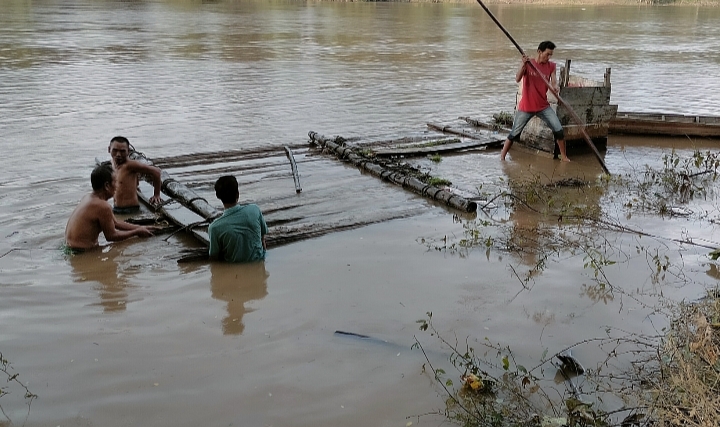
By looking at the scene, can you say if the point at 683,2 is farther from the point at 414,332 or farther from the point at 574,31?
the point at 414,332

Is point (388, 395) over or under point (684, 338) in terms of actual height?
under

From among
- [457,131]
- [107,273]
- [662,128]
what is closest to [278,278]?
[107,273]

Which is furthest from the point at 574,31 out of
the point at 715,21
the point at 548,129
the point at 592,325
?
the point at 592,325

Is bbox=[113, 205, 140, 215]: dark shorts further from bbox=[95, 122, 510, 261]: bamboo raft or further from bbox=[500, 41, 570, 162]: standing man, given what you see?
bbox=[500, 41, 570, 162]: standing man

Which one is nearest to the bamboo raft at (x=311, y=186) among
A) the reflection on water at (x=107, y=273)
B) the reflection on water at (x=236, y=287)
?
the reflection on water at (x=236, y=287)

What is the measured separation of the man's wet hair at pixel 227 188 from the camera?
4.80m

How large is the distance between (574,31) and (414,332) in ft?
89.5

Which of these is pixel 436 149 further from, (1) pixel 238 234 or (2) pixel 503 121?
(1) pixel 238 234

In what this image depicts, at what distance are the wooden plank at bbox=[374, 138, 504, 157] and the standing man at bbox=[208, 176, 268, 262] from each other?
3386 mm

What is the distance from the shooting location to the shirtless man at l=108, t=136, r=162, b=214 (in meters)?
5.95

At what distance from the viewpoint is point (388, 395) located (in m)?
3.44

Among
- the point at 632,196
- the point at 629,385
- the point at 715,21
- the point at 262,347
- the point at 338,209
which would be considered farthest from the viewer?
the point at 715,21

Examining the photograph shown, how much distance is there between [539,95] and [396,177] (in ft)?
6.74

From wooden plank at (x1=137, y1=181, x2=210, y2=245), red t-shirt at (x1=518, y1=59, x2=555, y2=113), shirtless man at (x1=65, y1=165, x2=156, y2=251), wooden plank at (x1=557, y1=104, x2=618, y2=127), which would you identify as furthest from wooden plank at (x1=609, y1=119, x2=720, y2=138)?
shirtless man at (x1=65, y1=165, x2=156, y2=251)
